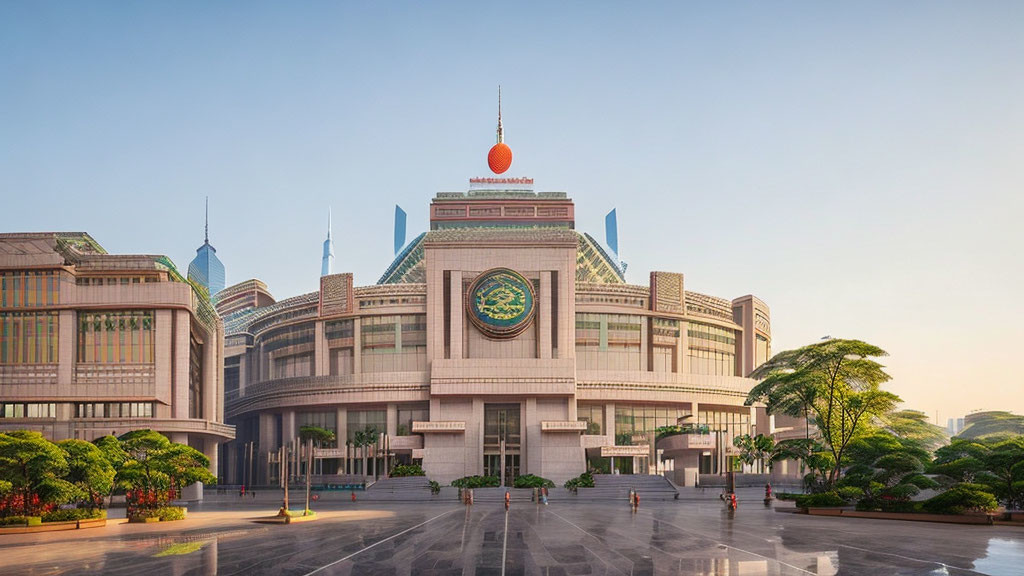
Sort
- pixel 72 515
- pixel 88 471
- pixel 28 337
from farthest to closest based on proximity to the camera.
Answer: pixel 28 337, pixel 88 471, pixel 72 515

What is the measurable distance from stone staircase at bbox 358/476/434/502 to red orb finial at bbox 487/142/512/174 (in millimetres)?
54683

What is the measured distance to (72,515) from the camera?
162ft

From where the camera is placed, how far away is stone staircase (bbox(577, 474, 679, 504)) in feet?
277

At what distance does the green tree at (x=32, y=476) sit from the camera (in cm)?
4784

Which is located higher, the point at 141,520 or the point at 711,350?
the point at 711,350

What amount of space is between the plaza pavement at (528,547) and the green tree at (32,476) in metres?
3.14

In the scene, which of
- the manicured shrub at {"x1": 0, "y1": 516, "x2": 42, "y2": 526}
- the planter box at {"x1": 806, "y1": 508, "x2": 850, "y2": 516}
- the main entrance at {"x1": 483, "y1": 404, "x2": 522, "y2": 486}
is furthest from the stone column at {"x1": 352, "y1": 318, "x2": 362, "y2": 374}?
the planter box at {"x1": 806, "y1": 508, "x2": 850, "y2": 516}

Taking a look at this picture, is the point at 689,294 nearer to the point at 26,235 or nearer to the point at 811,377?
the point at 811,377

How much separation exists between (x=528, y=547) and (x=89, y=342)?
71535mm

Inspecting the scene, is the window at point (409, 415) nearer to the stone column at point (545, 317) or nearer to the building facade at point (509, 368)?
the building facade at point (509, 368)

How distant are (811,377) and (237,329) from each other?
123m

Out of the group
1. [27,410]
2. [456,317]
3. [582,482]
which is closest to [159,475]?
[27,410]

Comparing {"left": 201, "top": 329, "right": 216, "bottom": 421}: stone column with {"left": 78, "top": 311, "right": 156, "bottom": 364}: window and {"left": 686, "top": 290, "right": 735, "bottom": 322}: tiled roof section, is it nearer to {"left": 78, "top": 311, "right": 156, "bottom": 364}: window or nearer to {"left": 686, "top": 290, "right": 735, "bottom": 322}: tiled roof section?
{"left": 78, "top": 311, "right": 156, "bottom": 364}: window

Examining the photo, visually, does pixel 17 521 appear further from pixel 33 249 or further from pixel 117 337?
pixel 33 249
